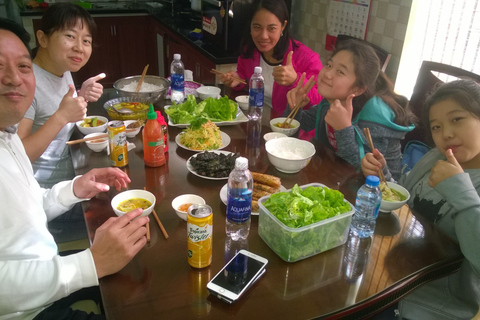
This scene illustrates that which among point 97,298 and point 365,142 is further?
point 365,142

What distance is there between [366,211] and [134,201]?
758mm

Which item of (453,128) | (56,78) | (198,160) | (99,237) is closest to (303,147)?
(198,160)

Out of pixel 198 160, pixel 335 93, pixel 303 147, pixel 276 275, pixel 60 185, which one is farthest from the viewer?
pixel 335 93

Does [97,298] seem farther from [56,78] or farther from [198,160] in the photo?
[56,78]

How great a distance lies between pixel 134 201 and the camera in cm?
129

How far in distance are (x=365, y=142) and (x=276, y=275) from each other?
0.97 m

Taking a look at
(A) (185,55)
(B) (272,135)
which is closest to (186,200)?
(B) (272,135)

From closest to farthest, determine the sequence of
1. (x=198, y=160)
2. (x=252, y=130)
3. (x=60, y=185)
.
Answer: (x=60, y=185) → (x=198, y=160) → (x=252, y=130)

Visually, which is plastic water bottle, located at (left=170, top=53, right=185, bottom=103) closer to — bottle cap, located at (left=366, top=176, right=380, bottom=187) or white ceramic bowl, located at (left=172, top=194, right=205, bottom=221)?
white ceramic bowl, located at (left=172, top=194, right=205, bottom=221)

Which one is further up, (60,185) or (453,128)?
(453,128)

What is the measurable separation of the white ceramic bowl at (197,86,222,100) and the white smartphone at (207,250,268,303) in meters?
1.43

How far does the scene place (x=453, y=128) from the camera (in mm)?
1400

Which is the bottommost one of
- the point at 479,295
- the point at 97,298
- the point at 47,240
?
the point at 97,298

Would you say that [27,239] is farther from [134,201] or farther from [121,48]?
[121,48]
